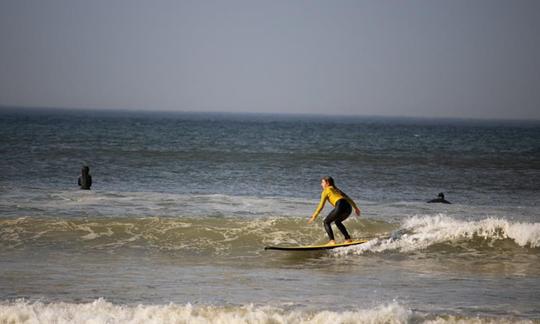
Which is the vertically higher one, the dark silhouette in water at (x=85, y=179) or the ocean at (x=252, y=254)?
the dark silhouette in water at (x=85, y=179)

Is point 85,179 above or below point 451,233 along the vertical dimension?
above

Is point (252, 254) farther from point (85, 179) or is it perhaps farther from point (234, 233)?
point (85, 179)

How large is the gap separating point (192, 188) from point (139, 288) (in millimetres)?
15297

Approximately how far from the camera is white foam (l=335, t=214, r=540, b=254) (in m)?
15.7

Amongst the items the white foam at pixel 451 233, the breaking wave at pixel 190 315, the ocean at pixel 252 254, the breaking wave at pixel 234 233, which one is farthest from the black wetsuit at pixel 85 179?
the breaking wave at pixel 190 315

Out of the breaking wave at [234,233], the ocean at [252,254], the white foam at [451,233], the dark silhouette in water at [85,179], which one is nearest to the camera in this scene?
the ocean at [252,254]

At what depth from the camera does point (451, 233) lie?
16453mm

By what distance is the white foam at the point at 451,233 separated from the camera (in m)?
15.7

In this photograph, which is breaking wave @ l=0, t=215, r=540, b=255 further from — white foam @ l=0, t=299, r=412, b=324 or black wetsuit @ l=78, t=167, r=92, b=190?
black wetsuit @ l=78, t=167, r=92, b=190

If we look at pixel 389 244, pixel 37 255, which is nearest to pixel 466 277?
pixel 389 244

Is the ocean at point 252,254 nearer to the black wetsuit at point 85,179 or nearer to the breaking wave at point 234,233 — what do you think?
the breaking wave at point 234,233

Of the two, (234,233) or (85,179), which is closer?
(234,233)

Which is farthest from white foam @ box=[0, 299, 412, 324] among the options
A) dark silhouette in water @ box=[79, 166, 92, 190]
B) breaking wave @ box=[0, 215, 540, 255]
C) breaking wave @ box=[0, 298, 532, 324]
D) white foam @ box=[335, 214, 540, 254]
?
dark silhouette in water @ box=[79, 166, 92, 190]

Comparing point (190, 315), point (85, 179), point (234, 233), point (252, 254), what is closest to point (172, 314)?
point (190, 315)
